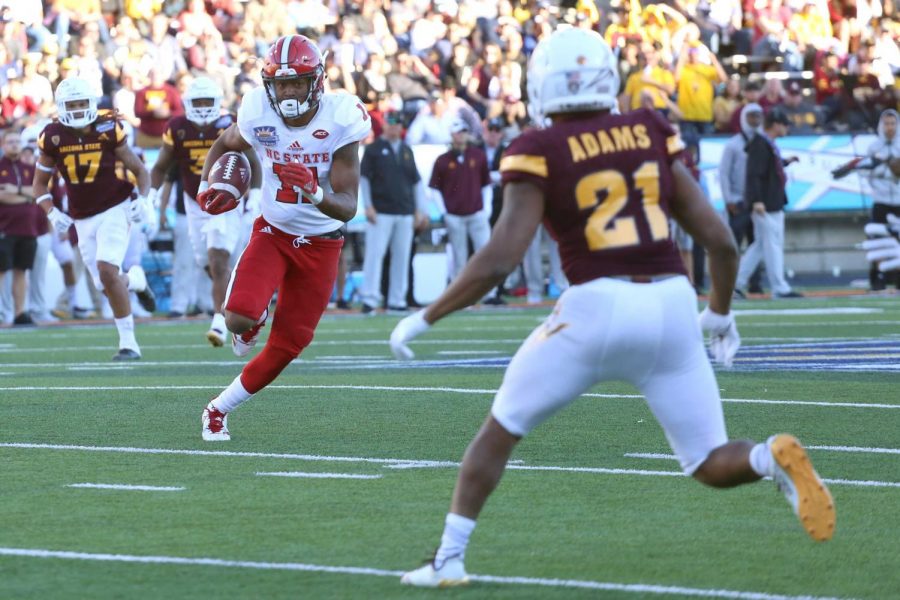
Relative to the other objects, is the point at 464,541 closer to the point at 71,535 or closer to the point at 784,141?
the point at 71,535

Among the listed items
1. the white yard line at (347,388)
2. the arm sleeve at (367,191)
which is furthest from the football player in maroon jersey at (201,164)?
the arm sleeve at (367,191)

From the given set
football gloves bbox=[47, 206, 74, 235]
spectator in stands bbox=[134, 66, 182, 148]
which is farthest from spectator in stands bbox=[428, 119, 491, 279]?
football gloves bbox=[47, 206, 74, 235]

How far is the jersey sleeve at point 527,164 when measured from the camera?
4.71 meters

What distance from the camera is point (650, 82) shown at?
2122cm

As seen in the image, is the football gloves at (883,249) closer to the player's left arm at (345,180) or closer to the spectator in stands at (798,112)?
the player's left arm at (345,180)

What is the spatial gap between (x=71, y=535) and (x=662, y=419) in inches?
78.3

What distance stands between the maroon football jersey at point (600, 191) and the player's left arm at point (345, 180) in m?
2.94

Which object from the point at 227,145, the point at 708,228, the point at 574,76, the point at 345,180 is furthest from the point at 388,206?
the point at 574,76

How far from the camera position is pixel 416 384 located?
10.6 m

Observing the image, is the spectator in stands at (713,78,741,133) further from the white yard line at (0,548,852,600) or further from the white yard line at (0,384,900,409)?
the white yard line at (0,548,852,600)

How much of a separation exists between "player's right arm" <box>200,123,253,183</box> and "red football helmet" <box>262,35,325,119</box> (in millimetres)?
436

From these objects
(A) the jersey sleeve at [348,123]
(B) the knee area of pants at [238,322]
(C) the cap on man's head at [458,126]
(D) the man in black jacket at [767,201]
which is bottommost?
(D) the man in black jacket at [767,201]

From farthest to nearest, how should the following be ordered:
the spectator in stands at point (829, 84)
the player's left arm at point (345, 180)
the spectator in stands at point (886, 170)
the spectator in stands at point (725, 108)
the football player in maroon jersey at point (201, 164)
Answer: the spectator in stands at point (829, 84) < the spectator in stands at point (725, 108) < the spectator in stands at point (886, 170) < the football player in maroon jersey at point (201, 164) < the player's left arm at point (345, 180)

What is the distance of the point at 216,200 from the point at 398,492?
7.82 feet
